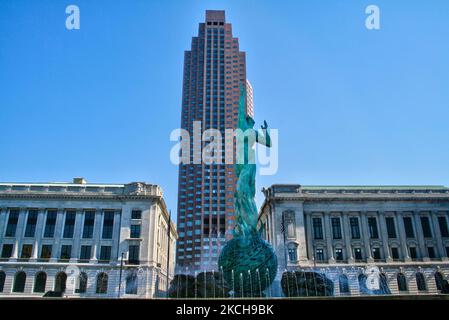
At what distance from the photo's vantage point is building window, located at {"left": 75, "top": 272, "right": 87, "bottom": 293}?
175 feet

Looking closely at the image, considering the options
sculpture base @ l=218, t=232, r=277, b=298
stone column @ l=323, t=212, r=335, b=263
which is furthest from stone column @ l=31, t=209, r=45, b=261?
stone column @ l=323, t=212, r=335, b=263

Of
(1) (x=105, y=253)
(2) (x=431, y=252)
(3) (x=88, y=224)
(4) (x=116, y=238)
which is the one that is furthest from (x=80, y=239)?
(2) (x=431, y=252)

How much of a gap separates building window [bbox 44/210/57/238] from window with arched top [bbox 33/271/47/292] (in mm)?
5596

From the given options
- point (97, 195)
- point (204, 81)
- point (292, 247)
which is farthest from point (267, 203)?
point (204, 81)

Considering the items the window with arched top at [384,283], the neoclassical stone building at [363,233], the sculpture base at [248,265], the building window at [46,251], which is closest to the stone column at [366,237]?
the neoclassical stone building at [363,233]

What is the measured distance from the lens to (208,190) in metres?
108

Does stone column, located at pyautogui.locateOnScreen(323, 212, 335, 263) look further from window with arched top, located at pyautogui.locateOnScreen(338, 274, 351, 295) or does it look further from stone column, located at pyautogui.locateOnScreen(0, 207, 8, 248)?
stone column, located at pyautogui.locateOnScreen(0, 207, 8, 248)

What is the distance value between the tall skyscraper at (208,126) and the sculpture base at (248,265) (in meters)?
68.2

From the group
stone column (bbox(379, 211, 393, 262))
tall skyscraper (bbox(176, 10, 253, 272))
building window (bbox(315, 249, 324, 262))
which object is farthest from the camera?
tall skyscraper (bbox(176, 10, 253, 272))

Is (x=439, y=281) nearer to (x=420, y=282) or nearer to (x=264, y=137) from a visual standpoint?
(x=420, y=282)

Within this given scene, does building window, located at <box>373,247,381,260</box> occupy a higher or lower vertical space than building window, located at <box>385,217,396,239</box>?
lower

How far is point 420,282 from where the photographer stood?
189 ft

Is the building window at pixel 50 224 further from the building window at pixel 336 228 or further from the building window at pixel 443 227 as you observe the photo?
the building window at pixel 443 227

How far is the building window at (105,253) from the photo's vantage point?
2170 inches
